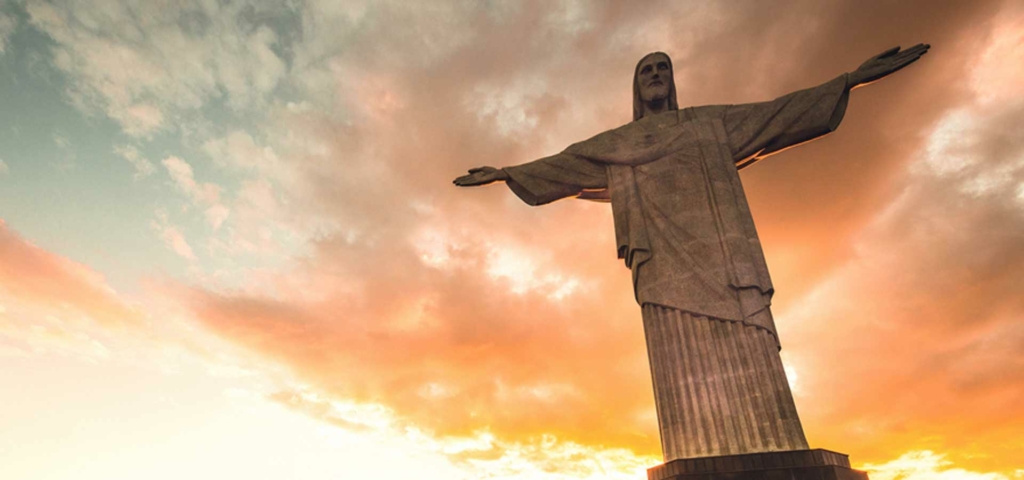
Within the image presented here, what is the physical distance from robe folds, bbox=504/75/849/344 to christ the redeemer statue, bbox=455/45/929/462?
17mm

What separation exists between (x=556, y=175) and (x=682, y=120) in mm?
2303

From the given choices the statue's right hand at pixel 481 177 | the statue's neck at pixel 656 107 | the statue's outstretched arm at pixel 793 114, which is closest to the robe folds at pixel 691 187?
the statue's outstretched arm at pixel 793 114

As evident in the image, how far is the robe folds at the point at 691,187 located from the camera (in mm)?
6977

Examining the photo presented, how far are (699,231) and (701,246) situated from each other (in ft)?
0.85

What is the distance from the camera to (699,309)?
6.85m

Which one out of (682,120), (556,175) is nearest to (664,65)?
(682,120)

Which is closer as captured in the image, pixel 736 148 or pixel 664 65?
pixel 736 148

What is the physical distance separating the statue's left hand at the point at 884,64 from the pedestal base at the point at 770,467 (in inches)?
218

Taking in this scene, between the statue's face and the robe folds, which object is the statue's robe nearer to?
the robe folds

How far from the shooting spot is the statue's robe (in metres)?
6.26

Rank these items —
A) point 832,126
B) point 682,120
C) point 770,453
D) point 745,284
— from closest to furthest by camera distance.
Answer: point 770,453 → point 745,284 → point 832,126 → point 682,120

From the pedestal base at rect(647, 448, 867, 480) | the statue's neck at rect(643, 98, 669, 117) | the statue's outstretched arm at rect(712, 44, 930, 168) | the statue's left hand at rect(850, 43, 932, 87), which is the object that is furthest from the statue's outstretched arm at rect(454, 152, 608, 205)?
the pedestal base at rect(647, 448, 867, 480)

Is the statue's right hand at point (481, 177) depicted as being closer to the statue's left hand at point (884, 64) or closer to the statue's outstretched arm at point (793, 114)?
the statue's outstretched arm at point (793, 114)

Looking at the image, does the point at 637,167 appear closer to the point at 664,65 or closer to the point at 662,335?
the point at 664,65
